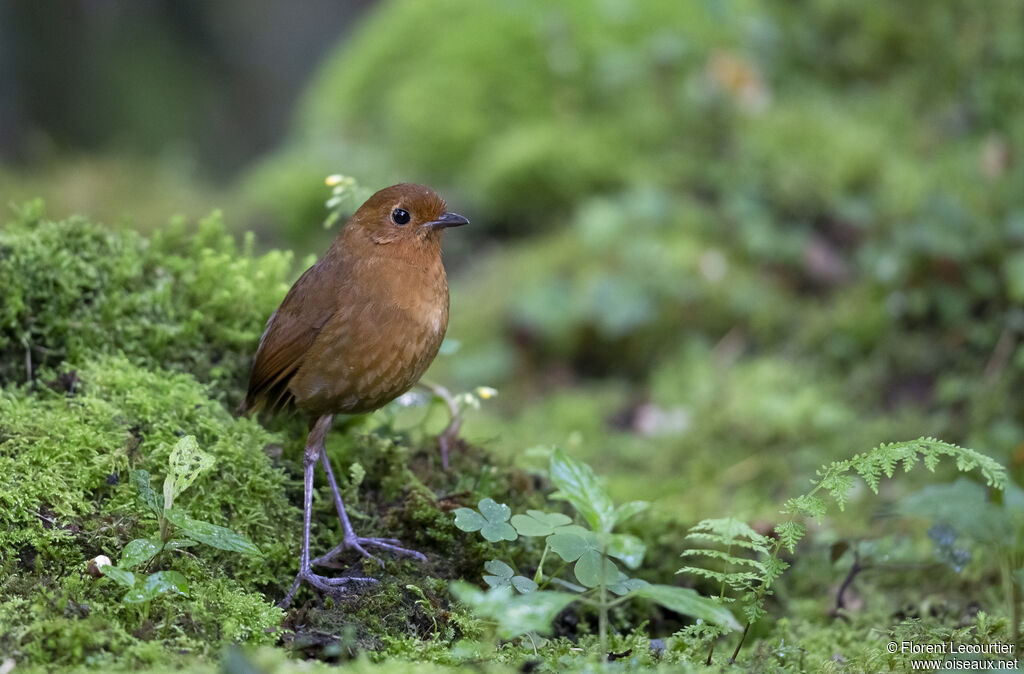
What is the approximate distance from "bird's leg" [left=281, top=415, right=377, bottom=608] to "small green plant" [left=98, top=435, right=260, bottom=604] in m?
0.38

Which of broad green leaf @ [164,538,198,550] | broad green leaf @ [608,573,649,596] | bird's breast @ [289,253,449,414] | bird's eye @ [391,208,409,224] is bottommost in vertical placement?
broad green leaf @ [164,538,198,550]

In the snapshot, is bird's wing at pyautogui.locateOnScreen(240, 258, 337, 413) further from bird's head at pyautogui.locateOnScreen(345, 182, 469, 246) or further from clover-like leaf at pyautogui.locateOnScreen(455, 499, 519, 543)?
clover-like leaf at pyautogui.locateOnScreen(455, 499, 519, 543)

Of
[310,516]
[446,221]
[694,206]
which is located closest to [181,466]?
[310,516]

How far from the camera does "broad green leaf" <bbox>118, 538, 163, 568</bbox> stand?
2.69m

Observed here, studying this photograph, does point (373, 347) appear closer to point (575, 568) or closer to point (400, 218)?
point (400, 218)

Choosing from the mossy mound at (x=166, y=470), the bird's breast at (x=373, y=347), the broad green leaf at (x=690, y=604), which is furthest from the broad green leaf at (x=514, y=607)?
the bird's breast at (x=373, y=347)

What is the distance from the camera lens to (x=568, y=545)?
2.91m

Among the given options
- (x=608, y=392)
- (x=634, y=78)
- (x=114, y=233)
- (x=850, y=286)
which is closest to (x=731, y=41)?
(x=634, y=78)

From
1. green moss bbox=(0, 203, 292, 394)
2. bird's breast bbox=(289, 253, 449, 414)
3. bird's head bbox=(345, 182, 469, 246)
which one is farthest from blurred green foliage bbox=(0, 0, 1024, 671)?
bird's head bbox=(345, 182, 469, 246)

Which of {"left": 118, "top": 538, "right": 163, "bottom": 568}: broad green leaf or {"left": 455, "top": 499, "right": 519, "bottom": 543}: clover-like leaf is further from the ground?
{"left": 455, "top": 499, "right": 519, "bottom": 543}: clover-like leaf

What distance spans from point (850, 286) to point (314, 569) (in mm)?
4871

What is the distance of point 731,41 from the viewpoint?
28.4 ft

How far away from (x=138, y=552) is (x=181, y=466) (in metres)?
0.29

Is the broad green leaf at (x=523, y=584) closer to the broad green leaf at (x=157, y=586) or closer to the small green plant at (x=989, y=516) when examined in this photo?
the broad green leaf at (x=157, y=586)
